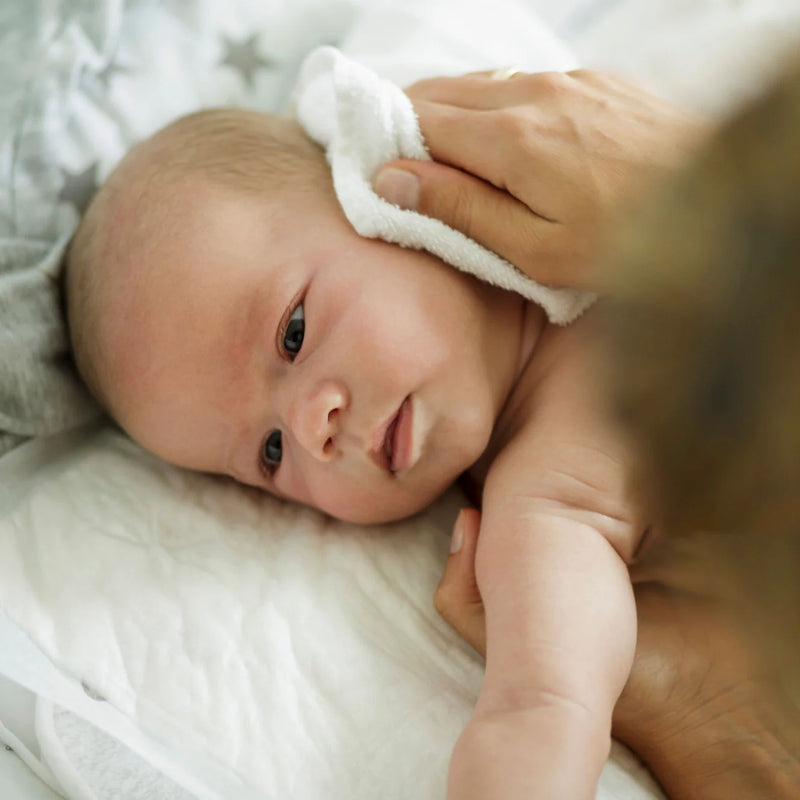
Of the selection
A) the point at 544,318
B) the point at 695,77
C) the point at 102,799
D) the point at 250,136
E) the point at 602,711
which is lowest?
the point at 102,799

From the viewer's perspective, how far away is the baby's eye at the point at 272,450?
105cm

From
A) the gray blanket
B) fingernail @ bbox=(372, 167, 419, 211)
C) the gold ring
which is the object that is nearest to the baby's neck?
fingernail @ bbox=(372, 167, 419, 211)

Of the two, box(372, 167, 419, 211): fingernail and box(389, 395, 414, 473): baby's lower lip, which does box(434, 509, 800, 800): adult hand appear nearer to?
box(389, 395, 414, 473): baby's lower lip

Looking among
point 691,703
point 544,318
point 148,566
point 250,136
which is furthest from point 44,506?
point 691,703

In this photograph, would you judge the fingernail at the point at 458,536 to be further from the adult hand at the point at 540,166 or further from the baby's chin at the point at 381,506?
the adult hand at the point at 540,166

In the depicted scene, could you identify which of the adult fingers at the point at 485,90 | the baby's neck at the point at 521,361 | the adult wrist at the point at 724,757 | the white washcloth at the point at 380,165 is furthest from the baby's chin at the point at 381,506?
the adult fingers at the point at 485,90

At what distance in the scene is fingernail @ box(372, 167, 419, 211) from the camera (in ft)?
3.23

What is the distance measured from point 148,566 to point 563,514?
485 mm

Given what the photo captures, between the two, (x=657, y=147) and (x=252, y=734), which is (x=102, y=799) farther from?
(x=657, y=147)

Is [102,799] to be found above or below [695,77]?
below

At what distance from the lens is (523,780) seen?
0.63m

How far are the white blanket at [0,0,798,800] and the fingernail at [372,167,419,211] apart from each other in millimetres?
364

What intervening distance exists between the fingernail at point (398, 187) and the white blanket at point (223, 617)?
14.3 inches

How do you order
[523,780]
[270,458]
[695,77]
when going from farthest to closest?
[695,77]
[270,458]
[523,780]
